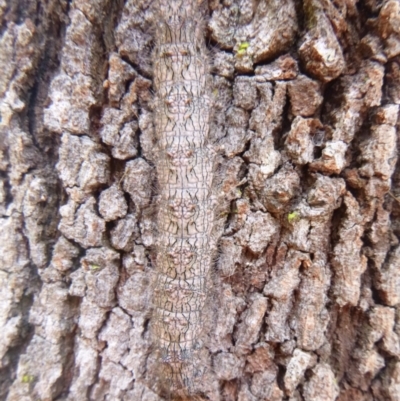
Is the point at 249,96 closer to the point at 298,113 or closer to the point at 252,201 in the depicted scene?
the point at 298,113

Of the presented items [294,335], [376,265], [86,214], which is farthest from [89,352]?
[376,265]

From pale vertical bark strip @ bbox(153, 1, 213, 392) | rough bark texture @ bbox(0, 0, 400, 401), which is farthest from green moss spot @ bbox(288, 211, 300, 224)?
pale vertical bark strip @ bbox(153, 1, 213, 392)

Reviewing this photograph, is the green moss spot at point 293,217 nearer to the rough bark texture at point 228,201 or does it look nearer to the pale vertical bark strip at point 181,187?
the rough bark texture at point 228,201

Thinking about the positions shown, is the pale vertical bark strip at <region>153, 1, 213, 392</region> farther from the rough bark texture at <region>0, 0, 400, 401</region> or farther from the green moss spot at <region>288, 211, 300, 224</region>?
the green moss spot at <region>288, 211, 300, 224</region>

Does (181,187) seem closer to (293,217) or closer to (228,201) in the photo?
(228,201)

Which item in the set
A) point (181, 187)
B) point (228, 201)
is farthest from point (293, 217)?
point (181, 187)

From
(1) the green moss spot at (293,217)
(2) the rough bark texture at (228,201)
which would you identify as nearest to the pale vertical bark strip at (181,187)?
(2) the rough bark texture at (228,201)
